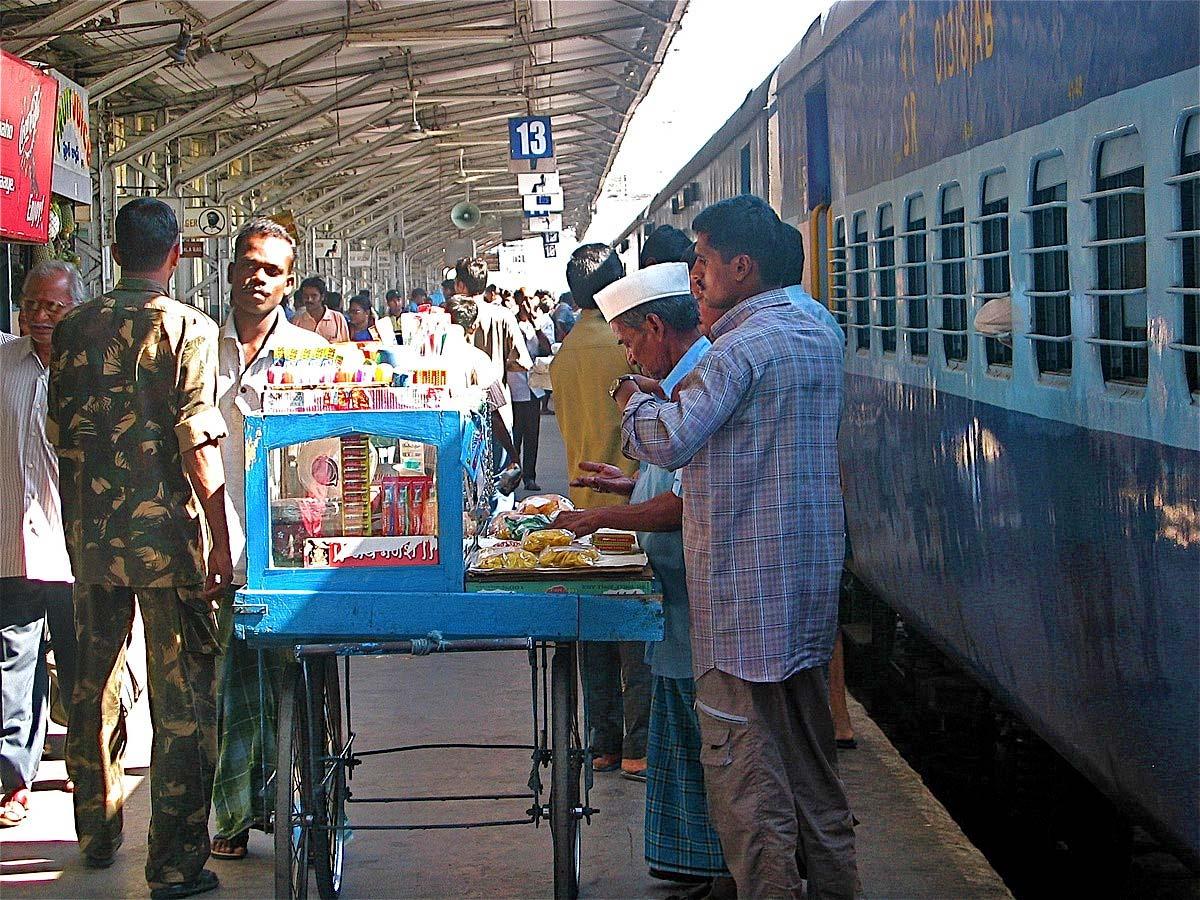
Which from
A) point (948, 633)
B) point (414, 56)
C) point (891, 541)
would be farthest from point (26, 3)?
point (948, 633)

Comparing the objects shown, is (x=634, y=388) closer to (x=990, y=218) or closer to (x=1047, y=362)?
(x=1047, y=362)

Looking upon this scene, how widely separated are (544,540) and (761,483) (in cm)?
70

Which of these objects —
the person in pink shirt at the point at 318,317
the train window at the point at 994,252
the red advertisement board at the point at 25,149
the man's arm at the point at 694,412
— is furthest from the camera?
the person in pink shirt at the point at 318,317

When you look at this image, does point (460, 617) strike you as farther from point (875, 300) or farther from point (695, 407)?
point (875, 300)

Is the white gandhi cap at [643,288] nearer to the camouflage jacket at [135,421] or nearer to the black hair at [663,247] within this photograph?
the camouflage jacket at [135,421]

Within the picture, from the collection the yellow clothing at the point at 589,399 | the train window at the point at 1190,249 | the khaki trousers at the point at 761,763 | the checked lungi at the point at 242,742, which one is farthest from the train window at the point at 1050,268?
the checked lungi at the point at 242,742

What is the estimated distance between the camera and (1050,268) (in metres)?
4.64

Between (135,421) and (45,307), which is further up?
(45,307)

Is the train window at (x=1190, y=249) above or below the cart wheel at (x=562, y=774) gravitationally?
above

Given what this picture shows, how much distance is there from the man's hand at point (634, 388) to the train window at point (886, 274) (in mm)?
3265

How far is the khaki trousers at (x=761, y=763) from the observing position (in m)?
3.79

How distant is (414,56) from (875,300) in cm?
1259

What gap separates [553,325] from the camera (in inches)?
795

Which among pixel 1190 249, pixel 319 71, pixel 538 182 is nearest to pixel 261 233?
pixel 1190 249
